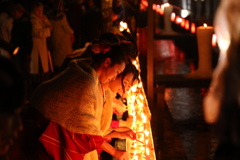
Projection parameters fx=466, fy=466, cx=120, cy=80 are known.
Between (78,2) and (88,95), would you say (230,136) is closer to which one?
(88,95)

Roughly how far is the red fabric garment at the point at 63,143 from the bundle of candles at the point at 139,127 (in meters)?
0.58

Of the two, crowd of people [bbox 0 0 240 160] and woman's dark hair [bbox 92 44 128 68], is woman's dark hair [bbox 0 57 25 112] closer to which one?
crowd of people [bbox 0 0 240 160]

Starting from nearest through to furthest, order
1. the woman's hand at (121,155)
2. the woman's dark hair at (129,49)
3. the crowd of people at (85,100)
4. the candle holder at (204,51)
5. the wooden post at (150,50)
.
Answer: the crowd of people at (85,100)
the woman's hand at (121,155)
the woman's dark hair at (129,49)
the wooden post at (150,50)
the candle holder at (204,51)

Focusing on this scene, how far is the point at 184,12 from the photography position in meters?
17.2

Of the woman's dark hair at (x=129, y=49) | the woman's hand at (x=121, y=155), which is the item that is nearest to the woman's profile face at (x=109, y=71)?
the woman's hand at (x=121, y=155)

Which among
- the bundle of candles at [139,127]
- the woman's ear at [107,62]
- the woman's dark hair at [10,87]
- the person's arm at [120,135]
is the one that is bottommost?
the bundle of candles at [139,127]

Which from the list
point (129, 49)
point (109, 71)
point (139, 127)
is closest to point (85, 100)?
point (109, 71)

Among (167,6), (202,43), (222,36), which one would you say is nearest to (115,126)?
(222,36)

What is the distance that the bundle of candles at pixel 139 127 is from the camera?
174 inches

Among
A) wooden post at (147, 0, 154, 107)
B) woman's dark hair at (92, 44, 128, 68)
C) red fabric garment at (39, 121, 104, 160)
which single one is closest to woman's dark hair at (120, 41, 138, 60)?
wooden post at (147, 0, 154, 107)

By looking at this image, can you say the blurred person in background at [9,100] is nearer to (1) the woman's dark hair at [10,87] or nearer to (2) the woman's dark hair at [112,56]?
(1) the woman's dark hair at [10,87]

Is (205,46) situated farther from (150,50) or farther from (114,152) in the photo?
(114,152)

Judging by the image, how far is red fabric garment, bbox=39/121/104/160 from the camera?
391cm

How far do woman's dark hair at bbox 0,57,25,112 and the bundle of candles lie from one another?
2278mm
